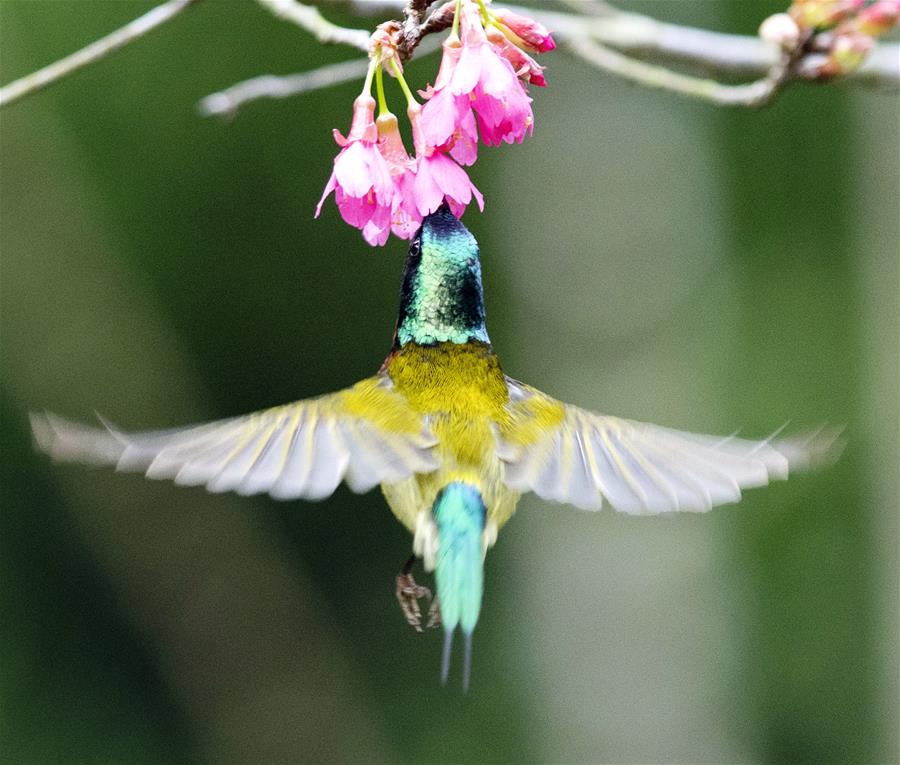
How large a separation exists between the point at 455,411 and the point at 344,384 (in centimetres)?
383

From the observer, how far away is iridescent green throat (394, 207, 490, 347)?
1.50 meters

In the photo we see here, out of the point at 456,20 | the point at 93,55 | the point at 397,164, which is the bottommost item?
the point at 397,164

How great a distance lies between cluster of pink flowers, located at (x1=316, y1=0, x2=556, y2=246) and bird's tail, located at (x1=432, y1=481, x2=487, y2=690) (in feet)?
1.23

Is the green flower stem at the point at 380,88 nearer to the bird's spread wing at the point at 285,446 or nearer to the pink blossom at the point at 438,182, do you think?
the pink blossom at the point at 438,182

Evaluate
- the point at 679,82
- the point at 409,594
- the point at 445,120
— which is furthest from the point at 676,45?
the point at 409,594

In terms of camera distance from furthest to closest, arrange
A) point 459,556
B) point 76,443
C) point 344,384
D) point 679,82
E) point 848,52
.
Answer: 1. point 344,384
2. point 679,82
3. point 848,52
4. point 459,556
5. point 76,443

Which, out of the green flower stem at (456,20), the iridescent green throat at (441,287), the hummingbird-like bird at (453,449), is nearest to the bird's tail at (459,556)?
the hummingbird-like bird at (453,449)

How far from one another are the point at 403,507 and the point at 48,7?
159 inches

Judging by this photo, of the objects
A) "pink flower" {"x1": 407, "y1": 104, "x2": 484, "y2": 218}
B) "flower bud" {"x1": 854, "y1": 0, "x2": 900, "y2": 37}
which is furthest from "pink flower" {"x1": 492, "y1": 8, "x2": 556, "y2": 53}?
"flower bud" {"x1": 854, "y1": 0, "x2": 900, "y2": 37}

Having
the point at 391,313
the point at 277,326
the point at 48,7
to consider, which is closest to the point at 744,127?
the point at 391,313

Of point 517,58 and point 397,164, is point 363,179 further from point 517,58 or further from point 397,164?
point 517,58

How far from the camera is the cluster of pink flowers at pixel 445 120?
1.24 meters

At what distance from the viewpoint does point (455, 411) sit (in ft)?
5.31

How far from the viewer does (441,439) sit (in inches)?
62.4
